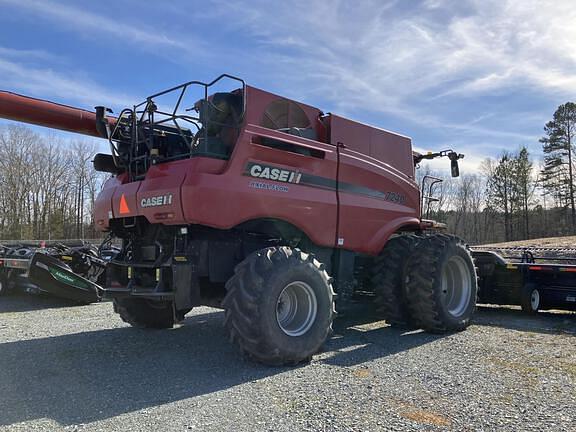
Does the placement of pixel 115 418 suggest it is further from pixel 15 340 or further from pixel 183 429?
pixel 15 340

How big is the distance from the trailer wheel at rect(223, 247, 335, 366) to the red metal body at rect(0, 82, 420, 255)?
0.64 m

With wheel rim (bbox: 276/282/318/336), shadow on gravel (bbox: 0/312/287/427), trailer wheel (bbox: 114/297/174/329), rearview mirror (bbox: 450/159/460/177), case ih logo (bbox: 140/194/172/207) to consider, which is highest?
rearview mirror (bbox: 450/159/460/177)

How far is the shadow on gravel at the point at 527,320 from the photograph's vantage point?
328 inches

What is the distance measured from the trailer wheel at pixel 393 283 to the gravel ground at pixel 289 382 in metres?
0.30

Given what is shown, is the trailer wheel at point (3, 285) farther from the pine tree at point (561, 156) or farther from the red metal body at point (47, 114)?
the pine tree at point (561, 156)

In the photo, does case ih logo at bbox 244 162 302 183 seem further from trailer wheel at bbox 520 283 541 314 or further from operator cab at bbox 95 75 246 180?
trailer wheel at bbox 520 283 541 314

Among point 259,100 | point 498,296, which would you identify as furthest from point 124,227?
point 498,296

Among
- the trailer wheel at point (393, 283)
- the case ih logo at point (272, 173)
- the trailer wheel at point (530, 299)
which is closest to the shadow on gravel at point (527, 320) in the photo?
the trailer wheel at point (530, 299)

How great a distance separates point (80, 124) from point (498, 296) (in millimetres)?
8287

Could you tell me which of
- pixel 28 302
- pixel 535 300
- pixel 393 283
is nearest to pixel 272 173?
pixel 393 283

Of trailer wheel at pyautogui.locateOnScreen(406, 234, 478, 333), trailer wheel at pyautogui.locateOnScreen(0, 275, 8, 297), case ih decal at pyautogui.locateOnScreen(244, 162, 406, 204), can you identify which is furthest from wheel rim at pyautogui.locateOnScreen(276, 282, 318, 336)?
trailer wheel at pyautogui.locateOnScreen(0, 275, 8, 297)

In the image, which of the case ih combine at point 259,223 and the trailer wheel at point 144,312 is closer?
the case ih combine at point 259,223

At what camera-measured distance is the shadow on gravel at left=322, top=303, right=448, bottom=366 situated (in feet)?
20.6

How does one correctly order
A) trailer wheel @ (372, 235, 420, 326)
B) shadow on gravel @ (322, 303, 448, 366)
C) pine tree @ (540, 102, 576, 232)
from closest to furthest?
1. shadow on gravel @ (322, 303, 448, 366)
2. trailer wheel @ (372, 235, 420, 326)
3. pine tree @ (540, 102, 576, 232)
